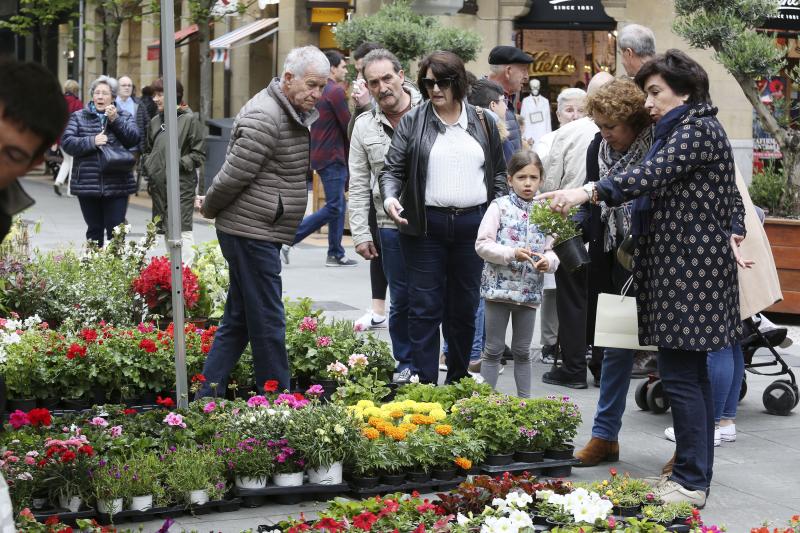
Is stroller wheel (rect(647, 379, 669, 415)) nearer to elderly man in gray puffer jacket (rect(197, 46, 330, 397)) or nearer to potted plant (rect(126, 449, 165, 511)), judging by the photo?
elderly man in gray puffer jacket (rect(197, 46, 330, 397))

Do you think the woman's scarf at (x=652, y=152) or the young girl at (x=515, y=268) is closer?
the woman's scarf at (x=652, y=152)

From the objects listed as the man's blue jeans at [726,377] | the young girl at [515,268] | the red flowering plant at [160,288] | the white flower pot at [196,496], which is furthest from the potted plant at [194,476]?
the red flowering plant at [160,288]

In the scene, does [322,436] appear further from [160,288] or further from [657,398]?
[160,288]

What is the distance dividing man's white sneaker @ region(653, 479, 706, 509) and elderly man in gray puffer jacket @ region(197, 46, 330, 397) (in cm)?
225

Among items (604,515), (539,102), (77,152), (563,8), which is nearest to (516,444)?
(604,515)

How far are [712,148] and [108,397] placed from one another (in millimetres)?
3815

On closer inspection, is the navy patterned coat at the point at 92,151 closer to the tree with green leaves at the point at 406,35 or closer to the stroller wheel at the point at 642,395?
the tree with green leaves at the point at 406,35

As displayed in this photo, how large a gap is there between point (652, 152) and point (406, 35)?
29.8 ft

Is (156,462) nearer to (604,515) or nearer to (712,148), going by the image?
(604,515)

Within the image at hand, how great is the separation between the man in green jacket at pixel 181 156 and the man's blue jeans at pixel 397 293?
442cm

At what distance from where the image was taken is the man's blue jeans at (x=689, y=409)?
221 inches

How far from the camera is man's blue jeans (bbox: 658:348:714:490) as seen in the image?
5.62m

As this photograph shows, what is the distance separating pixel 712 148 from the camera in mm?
5465

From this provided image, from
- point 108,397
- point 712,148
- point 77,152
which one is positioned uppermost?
A: point 712,148
